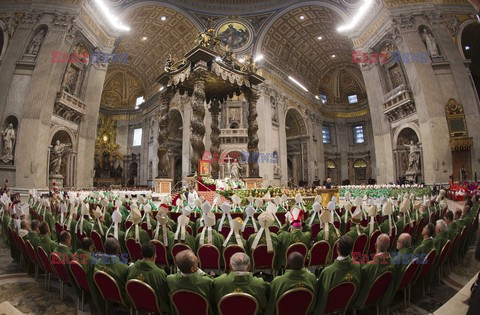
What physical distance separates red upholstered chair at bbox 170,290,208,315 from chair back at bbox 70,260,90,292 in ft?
3.94

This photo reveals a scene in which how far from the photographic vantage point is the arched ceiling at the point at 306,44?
20.4 metres

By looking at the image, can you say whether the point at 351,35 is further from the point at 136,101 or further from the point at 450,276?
the point at 136,101

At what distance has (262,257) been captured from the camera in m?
3.27

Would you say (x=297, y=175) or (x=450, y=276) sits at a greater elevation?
(x=297, y=175)

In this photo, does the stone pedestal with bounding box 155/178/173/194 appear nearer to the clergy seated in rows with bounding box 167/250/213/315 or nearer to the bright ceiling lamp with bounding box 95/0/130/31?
the clergy seated in rows with bounding box 167/250/213/315

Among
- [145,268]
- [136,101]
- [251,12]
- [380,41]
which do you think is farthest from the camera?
[136,101]

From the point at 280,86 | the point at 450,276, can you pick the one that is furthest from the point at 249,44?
the point at 450,276

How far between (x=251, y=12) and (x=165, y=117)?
15552mm

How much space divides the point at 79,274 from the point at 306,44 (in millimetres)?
25798

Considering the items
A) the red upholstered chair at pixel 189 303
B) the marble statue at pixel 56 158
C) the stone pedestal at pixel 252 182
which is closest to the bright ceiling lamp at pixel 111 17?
the marble statue at pixel 56 158

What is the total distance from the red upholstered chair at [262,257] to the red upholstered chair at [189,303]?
1.41 m

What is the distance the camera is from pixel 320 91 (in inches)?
1196

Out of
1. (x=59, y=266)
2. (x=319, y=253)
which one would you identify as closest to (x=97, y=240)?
(x=59, y=266)

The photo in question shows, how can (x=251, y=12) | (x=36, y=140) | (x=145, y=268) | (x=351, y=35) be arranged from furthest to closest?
(x=251, y=12)
(x=351, y=35)
(x=36, y=140)
(x=145, y=268)
